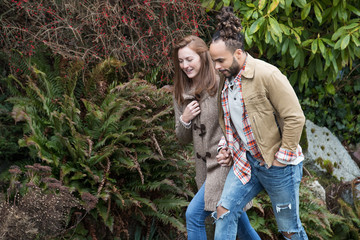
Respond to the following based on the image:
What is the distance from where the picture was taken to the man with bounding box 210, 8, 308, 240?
9.17 ft

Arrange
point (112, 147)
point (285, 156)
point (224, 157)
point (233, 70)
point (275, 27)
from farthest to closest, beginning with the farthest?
point (275, 27)
point (112, 147)
point (224, 157)
point (233, 70)
point (285, 156)

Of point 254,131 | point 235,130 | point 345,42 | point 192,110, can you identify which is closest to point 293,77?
point 345,42

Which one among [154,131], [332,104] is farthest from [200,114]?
[332,104]

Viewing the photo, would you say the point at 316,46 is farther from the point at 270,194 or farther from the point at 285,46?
the point at 270,194

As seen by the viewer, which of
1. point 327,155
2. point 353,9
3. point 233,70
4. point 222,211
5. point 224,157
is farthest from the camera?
point 327,155

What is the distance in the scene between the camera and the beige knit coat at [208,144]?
3.27 meters

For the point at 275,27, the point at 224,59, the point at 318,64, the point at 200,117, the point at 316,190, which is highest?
the point at 275,27

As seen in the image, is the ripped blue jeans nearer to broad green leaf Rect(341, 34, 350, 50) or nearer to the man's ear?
the man's ear

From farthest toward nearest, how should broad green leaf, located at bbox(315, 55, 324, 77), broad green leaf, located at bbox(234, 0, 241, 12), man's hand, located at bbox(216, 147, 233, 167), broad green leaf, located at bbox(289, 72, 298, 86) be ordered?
broad green leaf, located at bbox(289, 72, 298, 86) < broad green leaf, located at bbox(315, 55, 324, 77) < broad green leaf, located at bbox(234, 0, 241, 12) < man's hand, located at bbox(216, 147, 233, 167)

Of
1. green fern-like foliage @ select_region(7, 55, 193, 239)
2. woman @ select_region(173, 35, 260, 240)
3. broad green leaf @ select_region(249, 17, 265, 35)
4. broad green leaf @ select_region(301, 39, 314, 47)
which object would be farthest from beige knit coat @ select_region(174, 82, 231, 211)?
broad green leaf @ select_region(301, 39, 314, 47)

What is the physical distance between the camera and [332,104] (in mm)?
7344

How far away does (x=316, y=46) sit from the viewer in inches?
205

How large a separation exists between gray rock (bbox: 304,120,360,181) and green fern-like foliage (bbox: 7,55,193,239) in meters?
2.47

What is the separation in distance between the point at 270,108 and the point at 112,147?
74.5 inches
